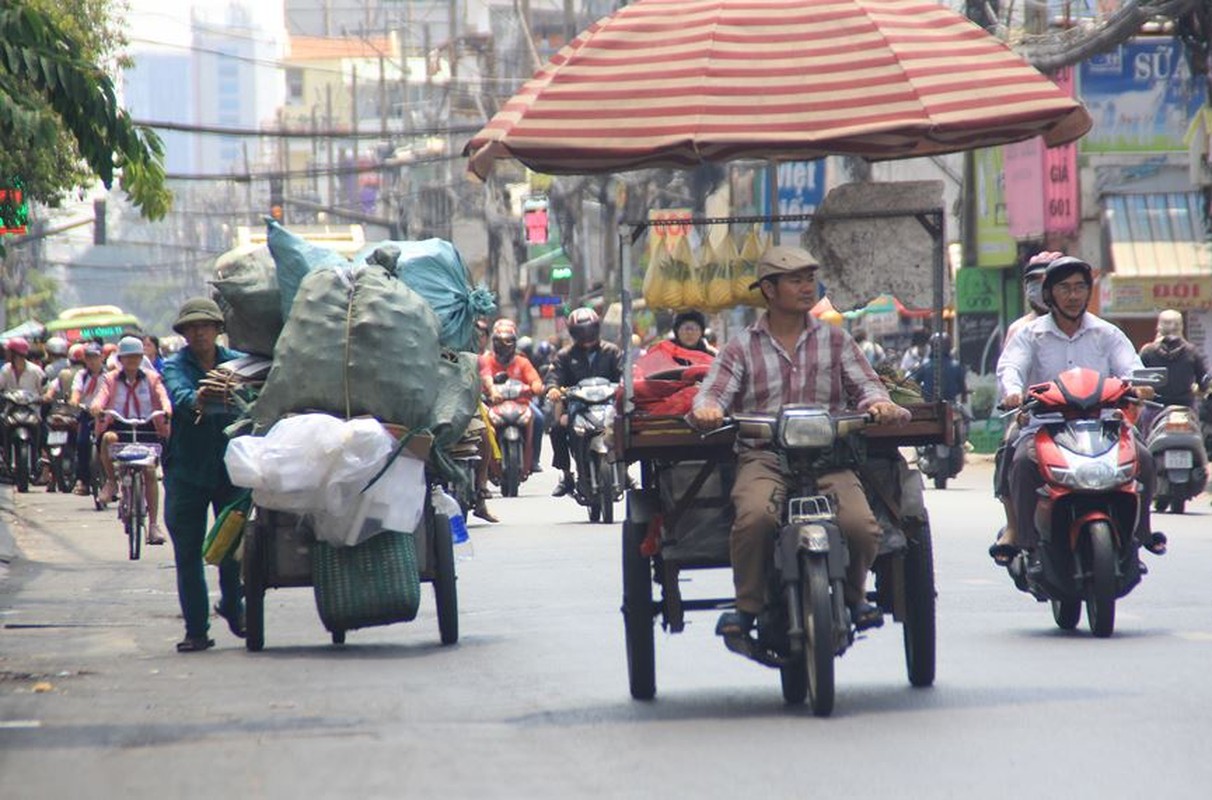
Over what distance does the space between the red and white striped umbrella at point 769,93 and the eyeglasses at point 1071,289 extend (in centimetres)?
177

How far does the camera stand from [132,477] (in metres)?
19.7

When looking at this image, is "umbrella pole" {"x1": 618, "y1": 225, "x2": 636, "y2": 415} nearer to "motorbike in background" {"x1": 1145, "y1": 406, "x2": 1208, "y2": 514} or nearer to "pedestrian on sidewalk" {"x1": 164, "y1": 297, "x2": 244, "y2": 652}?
"pedestrian on sidewalk" {"x1": 164, "y1": 297, "x2": 244, "y2": 652}

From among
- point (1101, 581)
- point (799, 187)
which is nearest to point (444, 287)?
point (1101, 581)

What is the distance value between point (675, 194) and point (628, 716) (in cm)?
5009

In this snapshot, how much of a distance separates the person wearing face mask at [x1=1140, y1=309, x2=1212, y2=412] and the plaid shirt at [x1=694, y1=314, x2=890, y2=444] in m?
13.2

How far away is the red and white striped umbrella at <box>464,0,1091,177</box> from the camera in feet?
30.0

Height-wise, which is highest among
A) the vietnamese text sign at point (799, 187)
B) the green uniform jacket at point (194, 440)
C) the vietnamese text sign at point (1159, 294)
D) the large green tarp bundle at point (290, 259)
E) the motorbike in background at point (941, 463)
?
the vietnamese text sign at point (799, 187)

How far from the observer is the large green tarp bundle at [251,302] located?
11859 millimetres

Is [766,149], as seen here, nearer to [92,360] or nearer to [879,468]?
[879,468]

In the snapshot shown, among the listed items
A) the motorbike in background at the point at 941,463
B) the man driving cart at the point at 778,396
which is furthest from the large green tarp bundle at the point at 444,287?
the motorbike in background at the point at 941,463

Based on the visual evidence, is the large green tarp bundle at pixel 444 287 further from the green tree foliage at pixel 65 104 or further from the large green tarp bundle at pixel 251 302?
the green tree foliage at pixel 65 104

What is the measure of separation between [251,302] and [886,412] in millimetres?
4461

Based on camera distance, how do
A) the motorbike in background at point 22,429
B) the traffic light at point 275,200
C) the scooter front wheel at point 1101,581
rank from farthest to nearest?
the traffic light at point 275,200 < the motorbike in background at point 22,429 < the scooter front wheel at point 1101,581

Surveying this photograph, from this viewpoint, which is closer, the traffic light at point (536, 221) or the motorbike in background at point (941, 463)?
the motorbike in background at point (941, 463)
